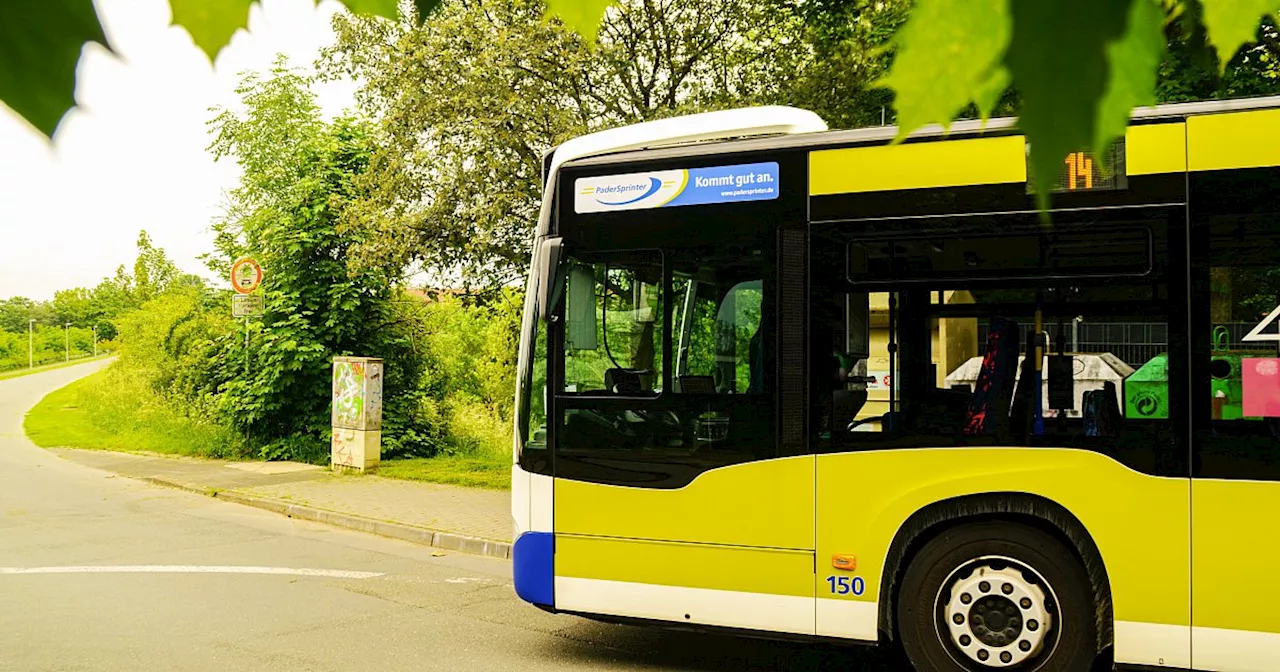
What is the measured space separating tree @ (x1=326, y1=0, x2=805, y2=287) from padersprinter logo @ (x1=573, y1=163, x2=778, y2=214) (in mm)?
6479

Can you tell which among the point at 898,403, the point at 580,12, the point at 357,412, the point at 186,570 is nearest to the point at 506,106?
the point at 357,412

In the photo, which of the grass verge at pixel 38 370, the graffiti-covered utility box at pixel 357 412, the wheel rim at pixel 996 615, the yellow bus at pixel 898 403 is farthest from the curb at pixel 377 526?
the grass verge at pixel 38 370

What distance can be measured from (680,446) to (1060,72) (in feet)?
17.0

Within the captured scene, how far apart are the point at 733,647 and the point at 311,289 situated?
1120 cm

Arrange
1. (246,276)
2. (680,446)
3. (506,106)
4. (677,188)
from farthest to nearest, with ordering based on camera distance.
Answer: (246,276)
(506,106)
(677,188)
(680,446)

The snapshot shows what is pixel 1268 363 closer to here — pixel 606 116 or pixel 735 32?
pixel 735 32

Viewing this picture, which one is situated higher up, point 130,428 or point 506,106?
point 506,106

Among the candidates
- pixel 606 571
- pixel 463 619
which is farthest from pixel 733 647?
pixel 463 619

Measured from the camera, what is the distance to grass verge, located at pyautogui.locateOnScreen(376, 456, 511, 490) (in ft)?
44.7

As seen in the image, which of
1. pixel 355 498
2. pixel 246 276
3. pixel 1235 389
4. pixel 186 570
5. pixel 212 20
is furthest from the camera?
pixel 246 276

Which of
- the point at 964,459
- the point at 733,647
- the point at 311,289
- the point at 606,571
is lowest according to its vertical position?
the point at 733,647

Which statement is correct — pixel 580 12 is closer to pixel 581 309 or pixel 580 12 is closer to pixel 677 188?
pixel 677 188

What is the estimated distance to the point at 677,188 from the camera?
578cm

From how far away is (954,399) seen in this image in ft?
17.1
